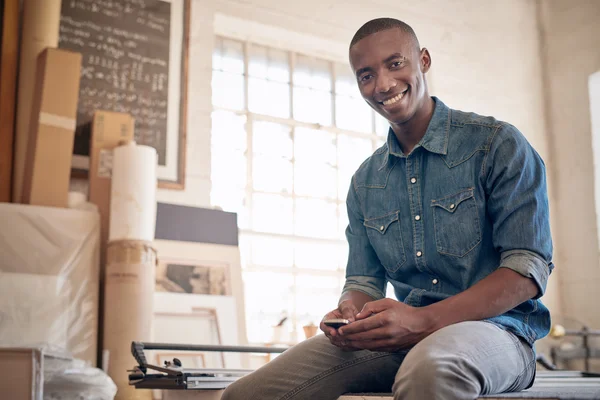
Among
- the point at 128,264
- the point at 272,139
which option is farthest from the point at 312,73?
the point at 128,264

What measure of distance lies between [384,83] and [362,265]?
0.48 m

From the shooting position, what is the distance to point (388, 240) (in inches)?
69.1

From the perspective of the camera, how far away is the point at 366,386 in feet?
5.35

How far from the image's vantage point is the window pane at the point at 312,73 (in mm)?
5184

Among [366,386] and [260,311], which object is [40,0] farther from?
[366,386]

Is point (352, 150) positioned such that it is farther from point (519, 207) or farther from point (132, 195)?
point (519, 207)

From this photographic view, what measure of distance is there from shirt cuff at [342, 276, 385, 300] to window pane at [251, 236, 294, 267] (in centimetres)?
295

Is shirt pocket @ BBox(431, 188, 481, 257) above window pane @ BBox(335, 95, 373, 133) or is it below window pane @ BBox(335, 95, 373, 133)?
below

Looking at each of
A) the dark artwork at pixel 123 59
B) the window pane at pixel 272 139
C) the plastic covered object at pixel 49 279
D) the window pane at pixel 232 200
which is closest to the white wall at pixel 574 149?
the window pane at pixel 272 139

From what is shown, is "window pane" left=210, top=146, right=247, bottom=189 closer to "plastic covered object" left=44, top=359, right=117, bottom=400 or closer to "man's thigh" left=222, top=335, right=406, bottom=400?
"plastic covered object" left=44, top=359, right=117, bottom=400

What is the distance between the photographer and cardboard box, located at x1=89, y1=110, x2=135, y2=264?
3.47 meters

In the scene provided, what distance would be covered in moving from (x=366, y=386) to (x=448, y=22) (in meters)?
4.48

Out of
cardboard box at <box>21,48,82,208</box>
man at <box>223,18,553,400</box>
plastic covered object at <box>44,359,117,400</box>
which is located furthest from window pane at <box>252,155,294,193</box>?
man at <box>223,18,553,400</box>

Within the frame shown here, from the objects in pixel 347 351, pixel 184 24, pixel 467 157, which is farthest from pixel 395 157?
pixel 184 24
